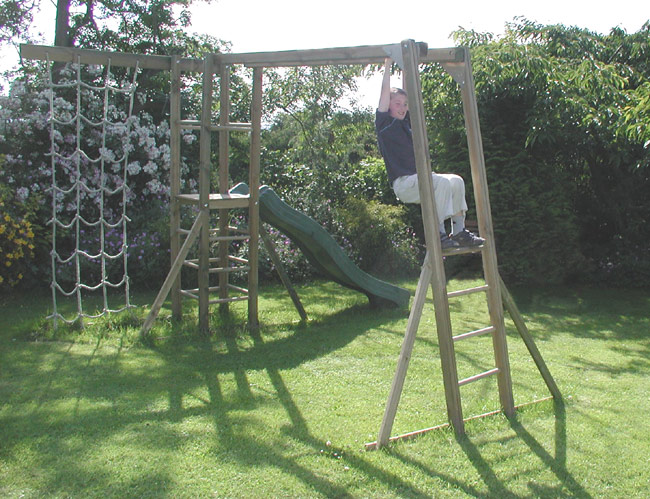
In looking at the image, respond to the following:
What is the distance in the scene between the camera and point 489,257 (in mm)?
4590

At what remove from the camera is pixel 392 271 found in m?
10.8

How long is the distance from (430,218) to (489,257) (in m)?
0.68

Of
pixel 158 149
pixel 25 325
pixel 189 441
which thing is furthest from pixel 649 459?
pixel 158 149

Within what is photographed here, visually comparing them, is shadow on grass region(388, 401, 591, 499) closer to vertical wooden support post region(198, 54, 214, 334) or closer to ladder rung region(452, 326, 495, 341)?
ladder rung region(452, 326, 495, 341)

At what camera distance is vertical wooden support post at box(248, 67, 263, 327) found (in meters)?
6.72

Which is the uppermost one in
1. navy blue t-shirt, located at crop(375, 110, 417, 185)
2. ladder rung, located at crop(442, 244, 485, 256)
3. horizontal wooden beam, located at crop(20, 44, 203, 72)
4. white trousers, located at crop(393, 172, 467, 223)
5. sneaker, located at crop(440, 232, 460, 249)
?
horizontal wooden beam, located at crop(20, 44, 203, 72)

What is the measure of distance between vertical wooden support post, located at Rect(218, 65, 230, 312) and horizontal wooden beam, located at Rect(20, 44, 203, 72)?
363 millimetres

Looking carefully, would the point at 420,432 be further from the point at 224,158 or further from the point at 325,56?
the point at 224,158

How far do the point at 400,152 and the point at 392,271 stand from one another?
6.42 m

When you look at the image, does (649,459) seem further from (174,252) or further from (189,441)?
(174,252)

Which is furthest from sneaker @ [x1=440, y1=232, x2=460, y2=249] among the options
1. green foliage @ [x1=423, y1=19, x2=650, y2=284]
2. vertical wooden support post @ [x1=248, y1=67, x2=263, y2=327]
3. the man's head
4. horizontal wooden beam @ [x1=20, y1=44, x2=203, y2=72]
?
green foliage @ [x1=423, y1=19, x2=650, y2=284]

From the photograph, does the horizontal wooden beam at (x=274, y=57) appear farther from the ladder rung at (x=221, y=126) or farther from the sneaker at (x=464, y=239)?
the sneaker at (x=464, y=239)

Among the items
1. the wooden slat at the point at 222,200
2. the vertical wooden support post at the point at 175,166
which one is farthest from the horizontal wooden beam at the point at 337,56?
the wooden slat at the point at 222,200

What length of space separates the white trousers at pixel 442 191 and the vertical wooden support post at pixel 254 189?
2.63m
